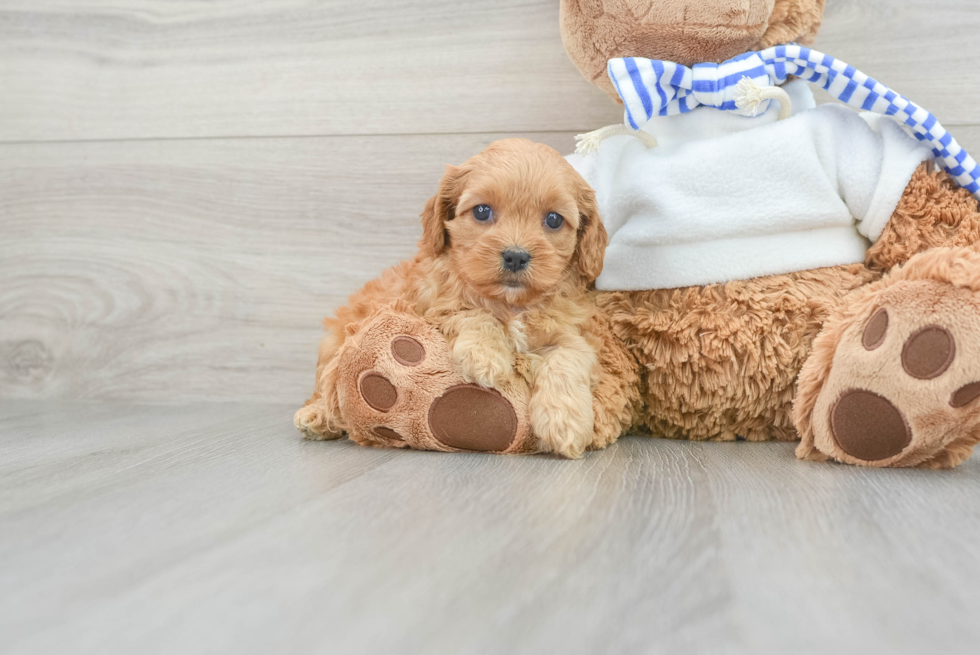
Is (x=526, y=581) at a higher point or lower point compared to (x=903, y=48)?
lower

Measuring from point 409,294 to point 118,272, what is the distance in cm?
89

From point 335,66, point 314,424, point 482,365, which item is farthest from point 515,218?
point 335,66

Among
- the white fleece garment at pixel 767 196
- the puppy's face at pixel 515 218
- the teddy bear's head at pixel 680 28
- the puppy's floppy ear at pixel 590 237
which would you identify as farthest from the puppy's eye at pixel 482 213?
the teddy bear's head at pixel 680 28

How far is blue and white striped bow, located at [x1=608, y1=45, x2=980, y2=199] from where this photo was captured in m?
1.00

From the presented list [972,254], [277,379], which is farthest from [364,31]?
[972,254]

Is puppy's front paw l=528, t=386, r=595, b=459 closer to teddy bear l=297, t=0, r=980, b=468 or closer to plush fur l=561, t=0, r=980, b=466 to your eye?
teddy bear l=297, t=0, r=980, b=468

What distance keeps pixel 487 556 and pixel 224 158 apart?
1259mm

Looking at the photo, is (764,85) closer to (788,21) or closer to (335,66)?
→ (788,21)

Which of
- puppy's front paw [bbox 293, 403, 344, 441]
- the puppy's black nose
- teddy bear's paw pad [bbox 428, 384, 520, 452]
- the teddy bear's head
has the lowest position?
puppy's front paw [bbox 293, 403, 344, 441]

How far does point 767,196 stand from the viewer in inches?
40.5

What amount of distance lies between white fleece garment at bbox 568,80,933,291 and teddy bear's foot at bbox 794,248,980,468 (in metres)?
0.15

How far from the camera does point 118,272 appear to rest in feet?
5.26

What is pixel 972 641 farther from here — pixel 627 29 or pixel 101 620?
pixel 627 29

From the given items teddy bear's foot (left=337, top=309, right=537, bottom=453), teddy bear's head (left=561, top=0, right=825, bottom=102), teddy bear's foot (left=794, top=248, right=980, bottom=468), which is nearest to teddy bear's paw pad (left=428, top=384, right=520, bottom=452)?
teddy bear's foot (left=337, top=309, right=537, bottom=453)
